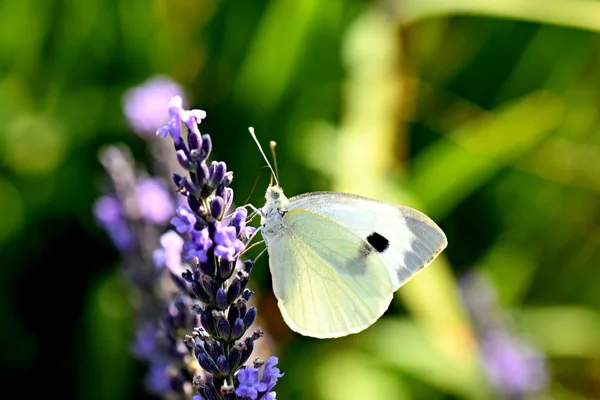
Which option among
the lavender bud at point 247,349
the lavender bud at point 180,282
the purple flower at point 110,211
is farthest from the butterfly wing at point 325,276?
the purple flower at point 110,211

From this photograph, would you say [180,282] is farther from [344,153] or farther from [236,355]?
[344,153]

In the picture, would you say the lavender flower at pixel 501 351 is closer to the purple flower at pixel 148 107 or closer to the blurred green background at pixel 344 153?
the blurred green background at pixel 344 153

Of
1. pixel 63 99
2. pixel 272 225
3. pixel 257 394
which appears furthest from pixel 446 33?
pixel 257 394

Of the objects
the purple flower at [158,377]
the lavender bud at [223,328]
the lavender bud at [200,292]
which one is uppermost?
the lavender bud at [200,292]

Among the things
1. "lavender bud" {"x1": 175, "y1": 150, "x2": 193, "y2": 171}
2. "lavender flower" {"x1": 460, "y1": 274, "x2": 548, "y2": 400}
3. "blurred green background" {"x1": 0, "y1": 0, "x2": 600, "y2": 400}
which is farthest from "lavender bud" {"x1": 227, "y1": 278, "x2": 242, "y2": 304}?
"lavender flower" {"x1": 460, "y1": 274, "x2": 548, "y2": 400}

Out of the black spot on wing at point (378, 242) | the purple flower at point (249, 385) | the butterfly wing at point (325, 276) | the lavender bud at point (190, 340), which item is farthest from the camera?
the black spot on wing at point (378, 242)

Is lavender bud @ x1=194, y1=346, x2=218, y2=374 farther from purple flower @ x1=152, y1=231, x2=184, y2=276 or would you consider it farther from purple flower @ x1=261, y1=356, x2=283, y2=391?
purple flower @ x1=152, y1=231, x2=184, y2=276
